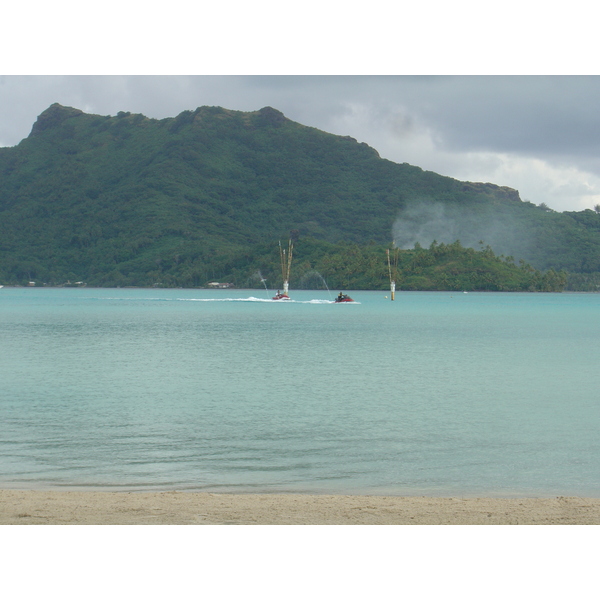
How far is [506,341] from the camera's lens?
182 feet

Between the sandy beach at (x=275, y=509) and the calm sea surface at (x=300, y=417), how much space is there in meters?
1.27

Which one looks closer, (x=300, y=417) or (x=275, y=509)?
(x=275, y=509)

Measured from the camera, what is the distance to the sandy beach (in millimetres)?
9969

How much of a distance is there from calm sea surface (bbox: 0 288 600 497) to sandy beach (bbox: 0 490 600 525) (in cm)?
127

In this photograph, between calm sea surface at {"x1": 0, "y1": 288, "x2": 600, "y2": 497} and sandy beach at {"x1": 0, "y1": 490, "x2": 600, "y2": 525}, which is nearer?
sandy beach at {"x1": 0, "y1": 490, "x2": 600, "y2": 525}

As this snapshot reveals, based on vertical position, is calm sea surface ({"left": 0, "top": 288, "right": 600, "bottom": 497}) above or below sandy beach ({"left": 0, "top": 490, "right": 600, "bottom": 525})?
below

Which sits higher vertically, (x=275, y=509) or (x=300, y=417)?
(x=275, y=509)

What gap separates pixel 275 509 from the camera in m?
10.6

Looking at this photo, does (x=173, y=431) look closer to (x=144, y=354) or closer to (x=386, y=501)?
(x=386, y=501)

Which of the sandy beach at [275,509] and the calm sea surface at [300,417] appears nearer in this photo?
the sandy beach at [275,509]

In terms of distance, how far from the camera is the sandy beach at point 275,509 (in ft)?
32.7

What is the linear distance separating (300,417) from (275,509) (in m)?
11.2

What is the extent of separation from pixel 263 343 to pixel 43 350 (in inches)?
549

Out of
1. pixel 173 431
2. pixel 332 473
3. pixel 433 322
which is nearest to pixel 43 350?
pixel 173 431
